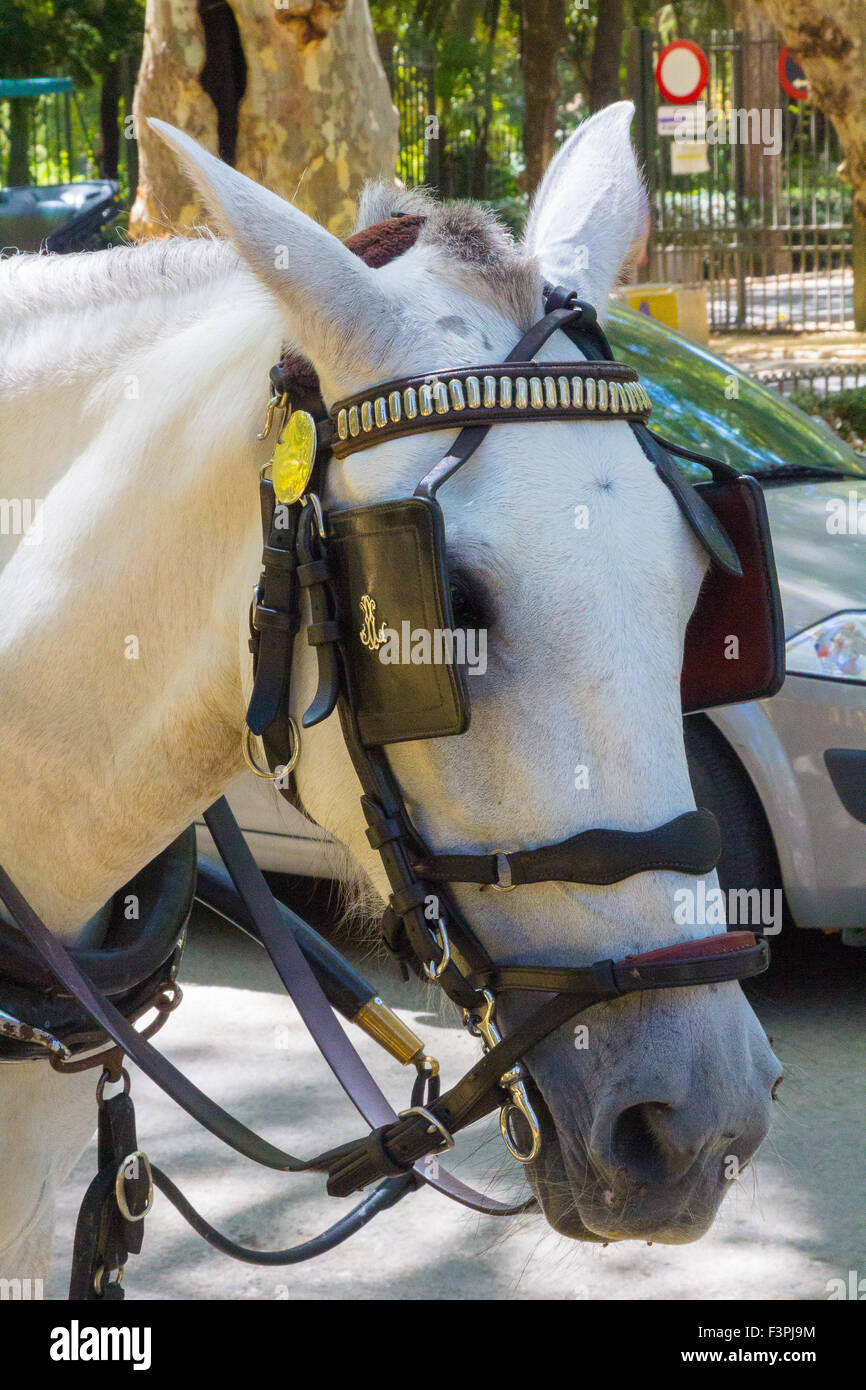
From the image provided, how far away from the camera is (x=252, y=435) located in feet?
5.64

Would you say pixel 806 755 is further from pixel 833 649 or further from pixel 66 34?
pixel 66 34

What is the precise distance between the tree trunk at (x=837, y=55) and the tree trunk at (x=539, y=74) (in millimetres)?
10543

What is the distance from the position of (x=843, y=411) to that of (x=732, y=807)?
20.6 feet

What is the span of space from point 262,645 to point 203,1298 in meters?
2.18

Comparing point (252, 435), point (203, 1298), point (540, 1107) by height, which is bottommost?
point (203, 1298)

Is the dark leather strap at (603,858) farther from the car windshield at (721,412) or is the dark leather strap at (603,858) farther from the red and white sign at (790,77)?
the red and white sign at (790,77)

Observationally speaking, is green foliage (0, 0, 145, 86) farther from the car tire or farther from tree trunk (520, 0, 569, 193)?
the car tire

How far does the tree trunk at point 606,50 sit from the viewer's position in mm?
23562

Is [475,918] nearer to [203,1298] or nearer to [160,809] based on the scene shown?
[160,809]

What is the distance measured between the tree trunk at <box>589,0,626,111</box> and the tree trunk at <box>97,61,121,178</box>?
326 inches

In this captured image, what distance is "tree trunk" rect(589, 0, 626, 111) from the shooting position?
2356 centimetres

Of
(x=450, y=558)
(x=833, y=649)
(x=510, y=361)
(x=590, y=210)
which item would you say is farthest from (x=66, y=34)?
(x=450, y=558)
